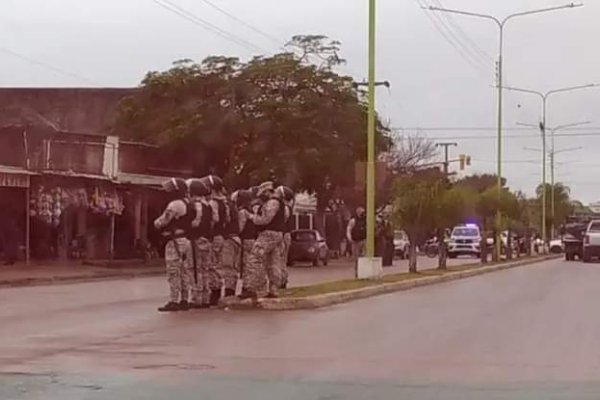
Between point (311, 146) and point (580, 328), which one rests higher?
point (311, 146)

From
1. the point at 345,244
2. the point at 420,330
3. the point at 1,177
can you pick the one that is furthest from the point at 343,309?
the point at 345,244

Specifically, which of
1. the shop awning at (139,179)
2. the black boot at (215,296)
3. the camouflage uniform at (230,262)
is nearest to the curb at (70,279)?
the shop awning at (139,179)

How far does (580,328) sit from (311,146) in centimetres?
3012

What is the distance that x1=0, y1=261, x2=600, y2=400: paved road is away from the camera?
1206 centimetres

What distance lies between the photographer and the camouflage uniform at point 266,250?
71.8 ft

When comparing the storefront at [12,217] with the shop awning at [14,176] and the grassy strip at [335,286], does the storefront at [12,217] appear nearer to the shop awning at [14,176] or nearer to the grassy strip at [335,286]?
the shop awning at [14,176]

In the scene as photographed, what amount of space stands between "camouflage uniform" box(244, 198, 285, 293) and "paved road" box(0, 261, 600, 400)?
111 centimetres

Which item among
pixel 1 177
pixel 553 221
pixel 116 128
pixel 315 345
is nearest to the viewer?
pixel 315 345

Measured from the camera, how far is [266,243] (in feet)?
72.2

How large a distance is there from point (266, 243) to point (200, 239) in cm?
126

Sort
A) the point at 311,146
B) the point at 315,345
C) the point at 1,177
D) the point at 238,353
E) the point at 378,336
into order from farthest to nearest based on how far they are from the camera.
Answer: the point at 311,146, the point at 1,177, the point at 378,336, the point at 315,345, the point at 238,353

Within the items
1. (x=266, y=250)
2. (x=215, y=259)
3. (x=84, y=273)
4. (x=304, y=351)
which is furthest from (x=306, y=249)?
(x=304, y=351)

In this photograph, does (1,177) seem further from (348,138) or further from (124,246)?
(348,138)

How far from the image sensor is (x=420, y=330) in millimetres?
18594
